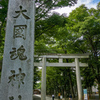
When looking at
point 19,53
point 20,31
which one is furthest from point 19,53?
point 20,31

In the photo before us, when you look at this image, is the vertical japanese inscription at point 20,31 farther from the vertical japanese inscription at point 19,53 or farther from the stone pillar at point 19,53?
the vertical japanese inscription at point 19,53

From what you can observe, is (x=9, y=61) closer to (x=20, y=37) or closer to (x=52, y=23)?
(x=20, y=37)

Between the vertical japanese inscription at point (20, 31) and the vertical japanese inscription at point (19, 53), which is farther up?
the vertical japanese inscription at point (20, 31)

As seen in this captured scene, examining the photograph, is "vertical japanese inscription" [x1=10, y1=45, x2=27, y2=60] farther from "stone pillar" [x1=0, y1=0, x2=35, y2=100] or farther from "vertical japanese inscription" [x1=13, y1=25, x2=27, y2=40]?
"vertical japanese inscription" [x1=13, y1=25, x2=27, y2=40]

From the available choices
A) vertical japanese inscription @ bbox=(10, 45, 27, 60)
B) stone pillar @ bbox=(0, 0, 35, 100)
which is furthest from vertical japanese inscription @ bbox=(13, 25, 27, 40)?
vertical japanese inscription @ bbox=(10, 45, 27, 60)

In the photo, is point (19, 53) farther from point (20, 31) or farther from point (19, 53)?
point (20, 31)

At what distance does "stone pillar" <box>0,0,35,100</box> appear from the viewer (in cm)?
289

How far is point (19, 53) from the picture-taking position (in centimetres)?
315

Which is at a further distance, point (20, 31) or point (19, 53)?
point (20, 31)

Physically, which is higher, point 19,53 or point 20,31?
point 20,31

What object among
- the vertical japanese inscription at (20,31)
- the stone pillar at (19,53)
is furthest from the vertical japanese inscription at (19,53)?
the vertical japanese inscription at (20,31)

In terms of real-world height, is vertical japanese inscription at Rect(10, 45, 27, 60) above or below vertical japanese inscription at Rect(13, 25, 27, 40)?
below

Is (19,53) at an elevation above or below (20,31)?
below

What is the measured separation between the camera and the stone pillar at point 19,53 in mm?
2891
